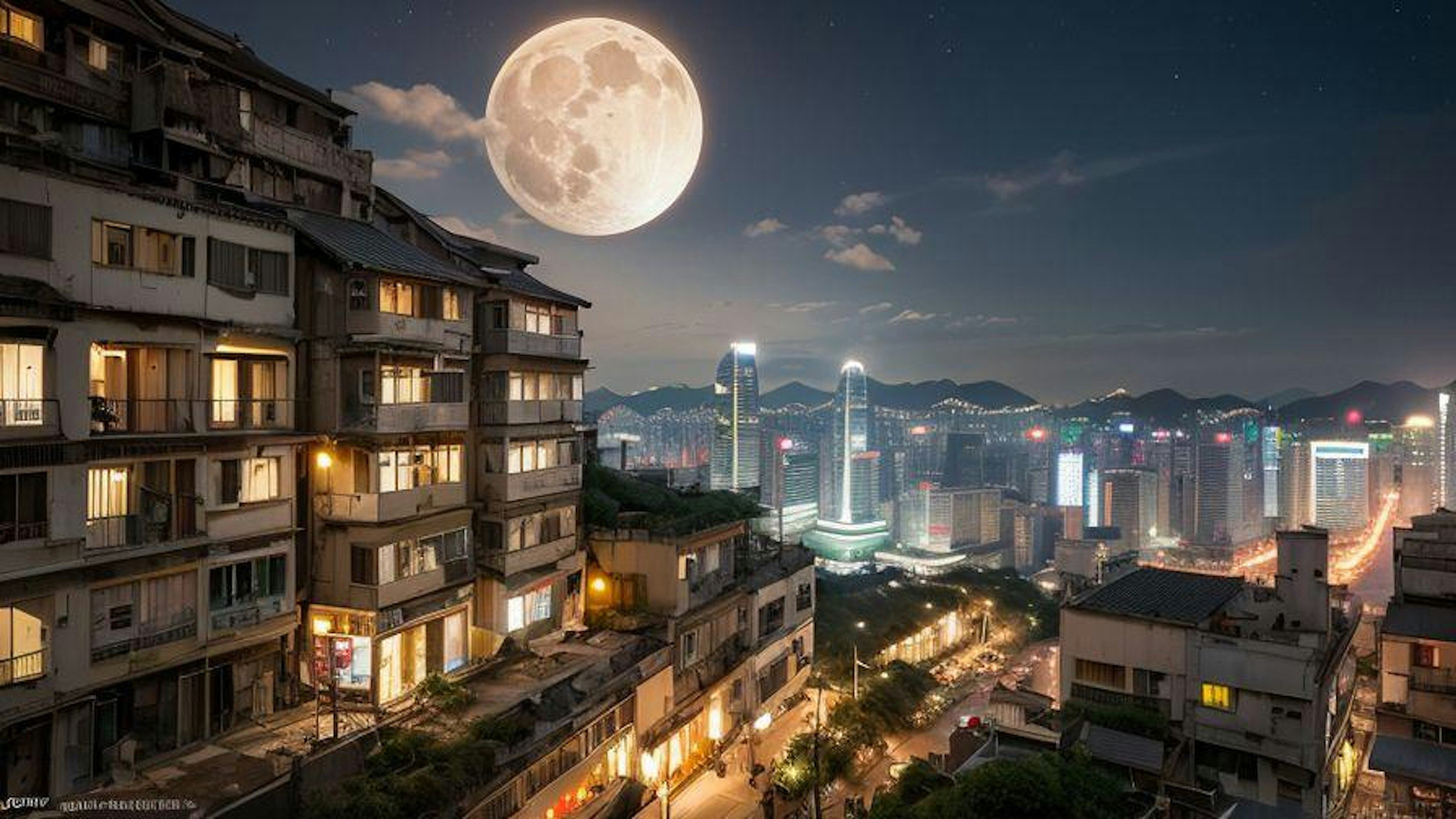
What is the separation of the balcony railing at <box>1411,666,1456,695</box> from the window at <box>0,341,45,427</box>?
42006 mm

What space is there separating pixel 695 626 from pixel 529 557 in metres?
6.71

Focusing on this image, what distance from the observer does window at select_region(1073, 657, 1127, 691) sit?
87.9 feet

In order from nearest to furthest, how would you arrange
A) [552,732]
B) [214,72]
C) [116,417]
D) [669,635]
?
1. [116,417]
2. [552,732]
3. [214,72]
4. [669,635]

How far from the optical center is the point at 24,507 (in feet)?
47.4

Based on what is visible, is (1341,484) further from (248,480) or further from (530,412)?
(248,480)

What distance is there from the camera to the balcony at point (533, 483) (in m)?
25.1

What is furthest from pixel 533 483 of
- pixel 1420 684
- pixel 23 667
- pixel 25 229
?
pixel 1420 684

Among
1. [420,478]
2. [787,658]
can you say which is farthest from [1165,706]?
[420,478]

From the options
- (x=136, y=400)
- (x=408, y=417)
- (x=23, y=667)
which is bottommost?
(x=23, y=667)

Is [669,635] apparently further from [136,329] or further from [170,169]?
[170,169]

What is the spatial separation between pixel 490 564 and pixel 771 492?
6024 inches

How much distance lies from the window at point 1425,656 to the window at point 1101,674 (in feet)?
42.9

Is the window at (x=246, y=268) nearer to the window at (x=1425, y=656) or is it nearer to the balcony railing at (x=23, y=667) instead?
the balcony railing at (x=23, y=667)

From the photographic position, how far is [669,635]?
27234 mm
